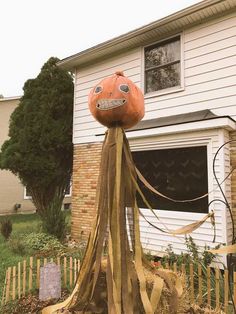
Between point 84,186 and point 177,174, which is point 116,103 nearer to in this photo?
point 177,174

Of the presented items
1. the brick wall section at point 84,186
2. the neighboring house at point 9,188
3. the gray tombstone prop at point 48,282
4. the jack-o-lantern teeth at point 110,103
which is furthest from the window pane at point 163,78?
the neighboring house at point 9,188

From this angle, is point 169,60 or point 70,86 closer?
point 169,60

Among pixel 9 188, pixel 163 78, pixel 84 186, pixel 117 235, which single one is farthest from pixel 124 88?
pixel 9 188

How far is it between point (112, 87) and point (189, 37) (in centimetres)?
523

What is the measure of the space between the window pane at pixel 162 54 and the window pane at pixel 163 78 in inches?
7.5

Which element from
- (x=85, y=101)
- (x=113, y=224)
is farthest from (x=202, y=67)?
(x=113, y=224)

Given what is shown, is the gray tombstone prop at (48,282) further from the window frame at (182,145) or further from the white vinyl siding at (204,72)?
the white vinyl siding at (204,72)

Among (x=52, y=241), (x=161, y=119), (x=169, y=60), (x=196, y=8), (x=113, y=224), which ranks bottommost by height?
(x=52, y=241)

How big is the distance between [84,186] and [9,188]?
9.84 meters

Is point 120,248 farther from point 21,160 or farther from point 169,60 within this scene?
point 21,160

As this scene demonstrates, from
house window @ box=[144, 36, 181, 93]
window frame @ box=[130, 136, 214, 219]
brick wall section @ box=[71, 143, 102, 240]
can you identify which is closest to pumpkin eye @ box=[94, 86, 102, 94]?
window frame @ box=[130, 136, 214, 219]

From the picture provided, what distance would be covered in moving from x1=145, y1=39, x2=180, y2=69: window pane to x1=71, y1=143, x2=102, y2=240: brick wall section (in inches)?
110

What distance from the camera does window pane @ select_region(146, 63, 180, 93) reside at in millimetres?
7338

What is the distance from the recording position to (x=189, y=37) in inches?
279
